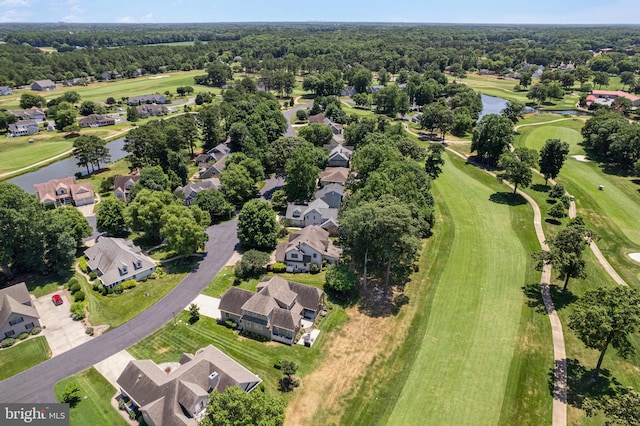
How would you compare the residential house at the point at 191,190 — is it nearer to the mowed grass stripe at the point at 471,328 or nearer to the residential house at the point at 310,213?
the residential house at the point at 310,213

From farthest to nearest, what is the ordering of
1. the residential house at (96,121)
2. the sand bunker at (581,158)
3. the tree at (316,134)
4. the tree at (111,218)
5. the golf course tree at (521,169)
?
1. the residential house at (96,121)
2. the tree at (316,134)
3. the sand bunker at (581,158)
4. the golf course tree at (521,169)
5. the tree at (111,218)

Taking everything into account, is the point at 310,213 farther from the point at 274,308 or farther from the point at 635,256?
the point at 635,256

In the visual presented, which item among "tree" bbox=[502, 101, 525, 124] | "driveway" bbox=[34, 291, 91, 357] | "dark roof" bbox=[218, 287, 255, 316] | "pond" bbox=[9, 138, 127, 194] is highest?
"tree" bbox=[502, 101, 525, 124]

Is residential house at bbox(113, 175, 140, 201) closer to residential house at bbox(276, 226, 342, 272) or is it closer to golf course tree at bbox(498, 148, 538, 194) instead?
residential house at bbox(276, 226, 342, 272)

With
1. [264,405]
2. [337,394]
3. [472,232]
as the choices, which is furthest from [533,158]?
[264,405]

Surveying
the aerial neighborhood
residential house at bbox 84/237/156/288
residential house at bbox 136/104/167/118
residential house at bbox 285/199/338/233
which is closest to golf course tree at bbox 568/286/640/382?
the aerial neighborhood

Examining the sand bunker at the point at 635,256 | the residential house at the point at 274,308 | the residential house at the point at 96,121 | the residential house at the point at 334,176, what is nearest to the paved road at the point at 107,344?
the residential house at the point at 274,308

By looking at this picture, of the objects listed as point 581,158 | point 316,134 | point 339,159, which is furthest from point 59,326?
point 581,158
